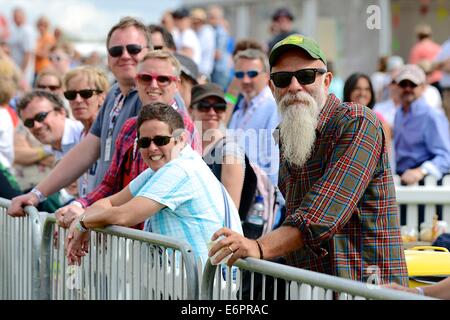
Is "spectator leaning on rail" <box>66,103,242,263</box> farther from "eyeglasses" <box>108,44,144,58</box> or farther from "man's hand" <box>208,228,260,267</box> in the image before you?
"eyeglasses" <box>108,44,144,58</box>

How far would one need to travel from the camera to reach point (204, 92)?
7.28 metres

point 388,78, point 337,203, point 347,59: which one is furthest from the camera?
point 347,59

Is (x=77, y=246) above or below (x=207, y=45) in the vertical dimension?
below

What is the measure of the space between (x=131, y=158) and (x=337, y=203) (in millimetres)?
2245

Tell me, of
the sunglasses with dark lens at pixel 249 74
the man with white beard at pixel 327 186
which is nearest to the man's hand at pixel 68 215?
the man with white beard at pixel 327 186

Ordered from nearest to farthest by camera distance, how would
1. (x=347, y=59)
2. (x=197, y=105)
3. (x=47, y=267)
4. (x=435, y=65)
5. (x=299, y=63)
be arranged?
(x=299, y=63) → (x=47, y=267) → (x=197, y=105) → (x=435, y=65) → (x=347, y=59)

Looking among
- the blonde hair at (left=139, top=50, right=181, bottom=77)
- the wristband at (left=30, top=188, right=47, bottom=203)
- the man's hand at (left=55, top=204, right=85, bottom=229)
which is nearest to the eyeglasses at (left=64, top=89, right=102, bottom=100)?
the wristband at (left=30, top=188, right=47, bottom=203)

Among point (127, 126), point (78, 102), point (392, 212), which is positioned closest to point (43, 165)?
point (78, 102)

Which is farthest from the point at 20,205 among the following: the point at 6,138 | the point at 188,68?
the point at 6,138

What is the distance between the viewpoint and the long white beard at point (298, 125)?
4.09 metres

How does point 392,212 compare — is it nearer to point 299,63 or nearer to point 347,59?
point 299,63

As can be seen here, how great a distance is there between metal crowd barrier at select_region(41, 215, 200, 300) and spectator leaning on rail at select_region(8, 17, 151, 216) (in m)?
0.74

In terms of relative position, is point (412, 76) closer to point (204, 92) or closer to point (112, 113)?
point (204, 92)

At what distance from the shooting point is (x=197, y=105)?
7277 millimetres
